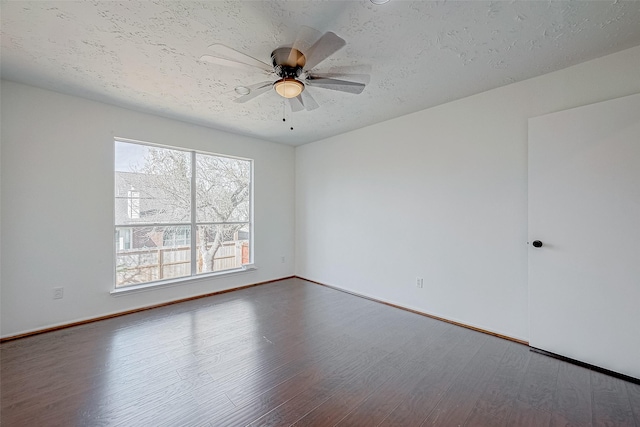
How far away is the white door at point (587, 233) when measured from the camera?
2.00 metres

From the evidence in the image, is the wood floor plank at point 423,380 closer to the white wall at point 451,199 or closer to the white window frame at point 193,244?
the white wall at point 451,199

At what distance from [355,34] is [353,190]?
2467 millimetres

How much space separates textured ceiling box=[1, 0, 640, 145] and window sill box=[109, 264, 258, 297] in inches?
90.6

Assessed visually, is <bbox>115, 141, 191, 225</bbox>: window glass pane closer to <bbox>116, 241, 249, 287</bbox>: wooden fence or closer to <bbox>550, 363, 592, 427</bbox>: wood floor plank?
<bbox>116, 241, 249, 287</bbox>: wooden fence

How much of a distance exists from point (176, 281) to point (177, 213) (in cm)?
97

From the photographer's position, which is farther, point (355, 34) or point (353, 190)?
point (353, 190)

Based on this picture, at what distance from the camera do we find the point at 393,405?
67.9 inches

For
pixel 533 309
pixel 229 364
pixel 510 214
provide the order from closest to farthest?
pixel 229 364 → pixel 533 309 → pixel 510 214

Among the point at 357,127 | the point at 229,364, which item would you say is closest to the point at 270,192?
the point at 357,127

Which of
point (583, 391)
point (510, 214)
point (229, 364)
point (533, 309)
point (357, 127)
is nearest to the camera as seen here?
point (583, 391)

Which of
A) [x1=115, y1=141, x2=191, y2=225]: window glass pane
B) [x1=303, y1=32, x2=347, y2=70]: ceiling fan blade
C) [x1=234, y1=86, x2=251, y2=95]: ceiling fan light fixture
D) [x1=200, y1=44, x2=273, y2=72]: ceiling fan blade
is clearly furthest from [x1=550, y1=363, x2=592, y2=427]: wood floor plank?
[x1=115, y1=141, x2=191, y2=225]: window glass pane

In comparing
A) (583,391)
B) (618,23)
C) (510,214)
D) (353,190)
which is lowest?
(583,391)

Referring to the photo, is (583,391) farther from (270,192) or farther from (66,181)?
(66,181)

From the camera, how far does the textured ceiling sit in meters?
1.67
